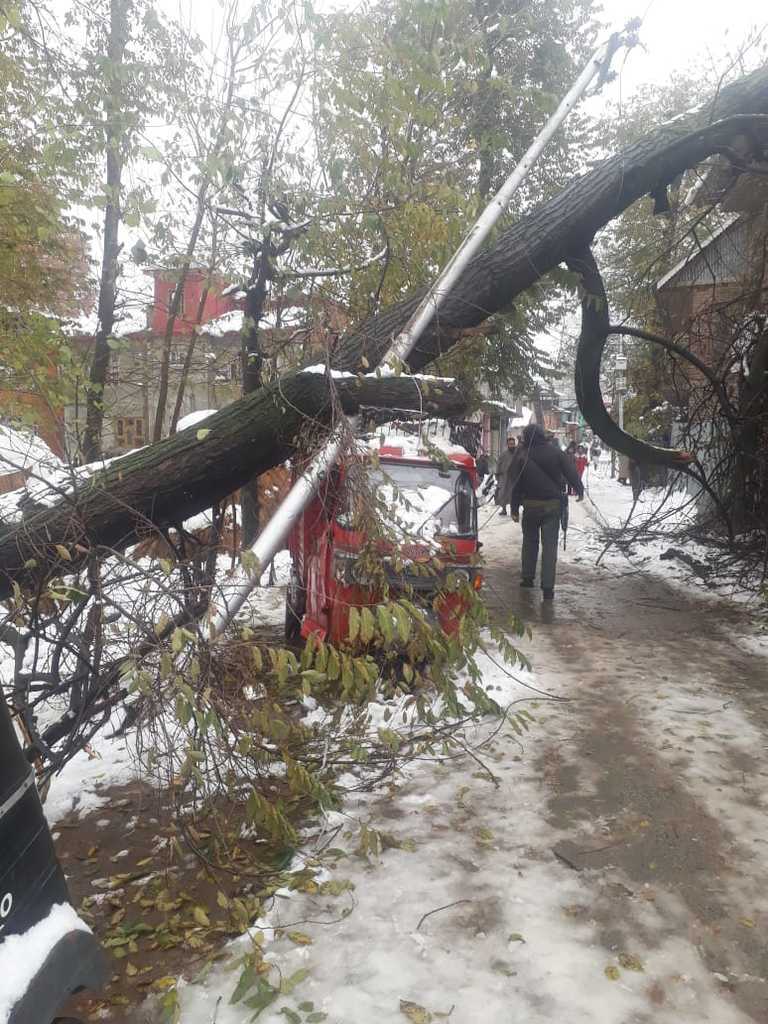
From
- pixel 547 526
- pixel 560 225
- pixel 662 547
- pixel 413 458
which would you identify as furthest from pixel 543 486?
pixel 560 225

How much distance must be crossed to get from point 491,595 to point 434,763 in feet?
16.3

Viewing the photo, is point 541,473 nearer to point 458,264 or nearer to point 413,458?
point 413,458

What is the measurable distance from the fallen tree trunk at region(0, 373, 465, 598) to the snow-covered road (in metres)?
2.11

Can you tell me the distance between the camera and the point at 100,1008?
2.74m

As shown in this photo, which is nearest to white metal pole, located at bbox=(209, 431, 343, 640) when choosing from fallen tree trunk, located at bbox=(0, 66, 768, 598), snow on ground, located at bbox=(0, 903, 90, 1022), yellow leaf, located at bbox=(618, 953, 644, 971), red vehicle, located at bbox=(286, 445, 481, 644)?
red vehicle, located at bbox=(286, 445, 481, 644)

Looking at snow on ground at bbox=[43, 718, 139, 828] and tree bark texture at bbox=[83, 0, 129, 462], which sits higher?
tree bark texture at bbox=[83, 0, 129, 462]

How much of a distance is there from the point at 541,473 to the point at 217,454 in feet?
19.3

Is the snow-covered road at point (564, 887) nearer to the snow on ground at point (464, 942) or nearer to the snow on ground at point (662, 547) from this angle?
the snow on ground at point (464, 942)

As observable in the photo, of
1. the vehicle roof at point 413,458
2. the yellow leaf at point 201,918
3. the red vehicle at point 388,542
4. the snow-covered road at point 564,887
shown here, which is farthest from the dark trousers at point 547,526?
the yellow leaf at point 201,918

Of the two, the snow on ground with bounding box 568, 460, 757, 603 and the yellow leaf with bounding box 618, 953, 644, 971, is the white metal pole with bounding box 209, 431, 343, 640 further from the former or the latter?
the snow on ground with bounding box 568, 460, 757, 603

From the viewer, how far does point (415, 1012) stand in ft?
8.54

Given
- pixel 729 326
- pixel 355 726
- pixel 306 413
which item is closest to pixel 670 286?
pixel 729 326

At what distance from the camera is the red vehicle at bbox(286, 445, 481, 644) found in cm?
410

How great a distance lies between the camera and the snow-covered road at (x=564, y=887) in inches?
105
